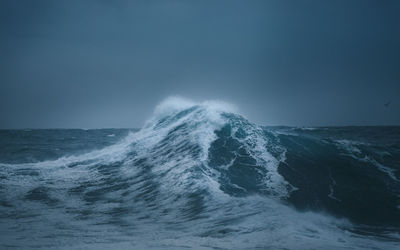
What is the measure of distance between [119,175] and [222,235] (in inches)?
230

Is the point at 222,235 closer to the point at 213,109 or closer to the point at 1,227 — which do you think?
the point at 1,227

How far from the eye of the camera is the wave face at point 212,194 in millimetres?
4816

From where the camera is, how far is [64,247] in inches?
173

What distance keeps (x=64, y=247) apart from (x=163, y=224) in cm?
165

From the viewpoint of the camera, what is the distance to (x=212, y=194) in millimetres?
6801

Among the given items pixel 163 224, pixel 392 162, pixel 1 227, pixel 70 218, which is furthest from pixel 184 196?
pixel 392 162

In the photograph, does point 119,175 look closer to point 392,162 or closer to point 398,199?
point 398,199

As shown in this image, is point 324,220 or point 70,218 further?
point 70,218

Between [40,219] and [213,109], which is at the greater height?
[213,109]

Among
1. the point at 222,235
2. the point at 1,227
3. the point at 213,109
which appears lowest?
the point at 1,227

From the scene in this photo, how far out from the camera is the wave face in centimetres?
482

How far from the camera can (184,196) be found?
6984 mm

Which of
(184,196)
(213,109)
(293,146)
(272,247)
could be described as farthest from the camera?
(213,109)

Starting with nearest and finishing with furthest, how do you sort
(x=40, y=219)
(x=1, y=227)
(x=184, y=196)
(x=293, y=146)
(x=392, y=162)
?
(x=1, y=227), (x=40, y=219), (x=184, y=196), (x=392, y=162), (x=293, y=146)
